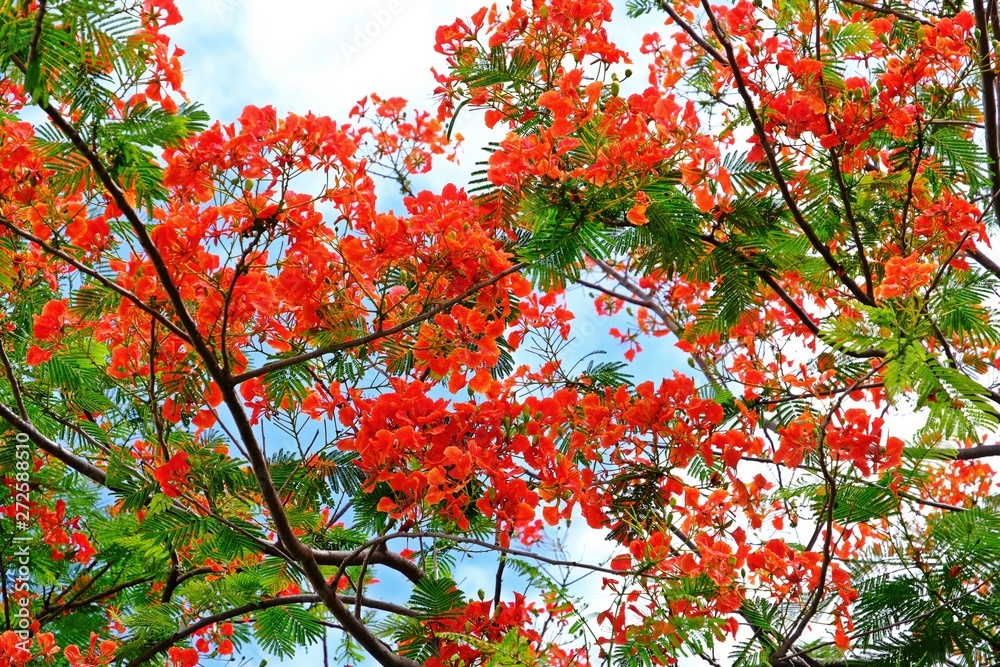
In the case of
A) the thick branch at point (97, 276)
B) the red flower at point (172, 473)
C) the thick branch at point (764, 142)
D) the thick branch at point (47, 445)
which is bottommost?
the red flower at point (172, 473)

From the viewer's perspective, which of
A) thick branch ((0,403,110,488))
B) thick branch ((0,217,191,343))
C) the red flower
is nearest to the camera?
thick branch ((0,217,191,343))

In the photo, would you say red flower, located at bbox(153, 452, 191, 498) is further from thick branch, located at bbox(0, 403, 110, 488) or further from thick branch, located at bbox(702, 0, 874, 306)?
thick branch, located at bbox(702, 0, 874, 306)

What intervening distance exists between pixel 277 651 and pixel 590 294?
121 inches

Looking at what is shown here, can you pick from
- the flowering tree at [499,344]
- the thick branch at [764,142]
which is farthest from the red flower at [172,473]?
the thick branch at [764,142]

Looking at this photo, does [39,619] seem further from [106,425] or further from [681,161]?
[681,161]

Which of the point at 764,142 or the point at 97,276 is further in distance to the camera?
the point at 764,142

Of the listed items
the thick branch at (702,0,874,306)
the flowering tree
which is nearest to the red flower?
the flowering tree

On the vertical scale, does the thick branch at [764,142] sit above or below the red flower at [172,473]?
above

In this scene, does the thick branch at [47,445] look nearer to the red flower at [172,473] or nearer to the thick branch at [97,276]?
the red flower at [172,473]

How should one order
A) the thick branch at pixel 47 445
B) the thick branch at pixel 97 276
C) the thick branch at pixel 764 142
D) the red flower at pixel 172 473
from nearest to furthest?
the thick branch at pixel 97 276 → the red flower at pixel 172 473 → the thick branch at pixel 764 142 → the thick branch at pixel 47 445

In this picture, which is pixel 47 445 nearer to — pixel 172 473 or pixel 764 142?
pixel 172 473

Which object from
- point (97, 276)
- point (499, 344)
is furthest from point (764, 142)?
point (97, 276)

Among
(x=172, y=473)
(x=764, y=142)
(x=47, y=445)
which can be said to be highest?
(x=764, y=142)

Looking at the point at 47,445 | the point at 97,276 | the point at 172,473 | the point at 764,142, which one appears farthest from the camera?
the point at 47,445
